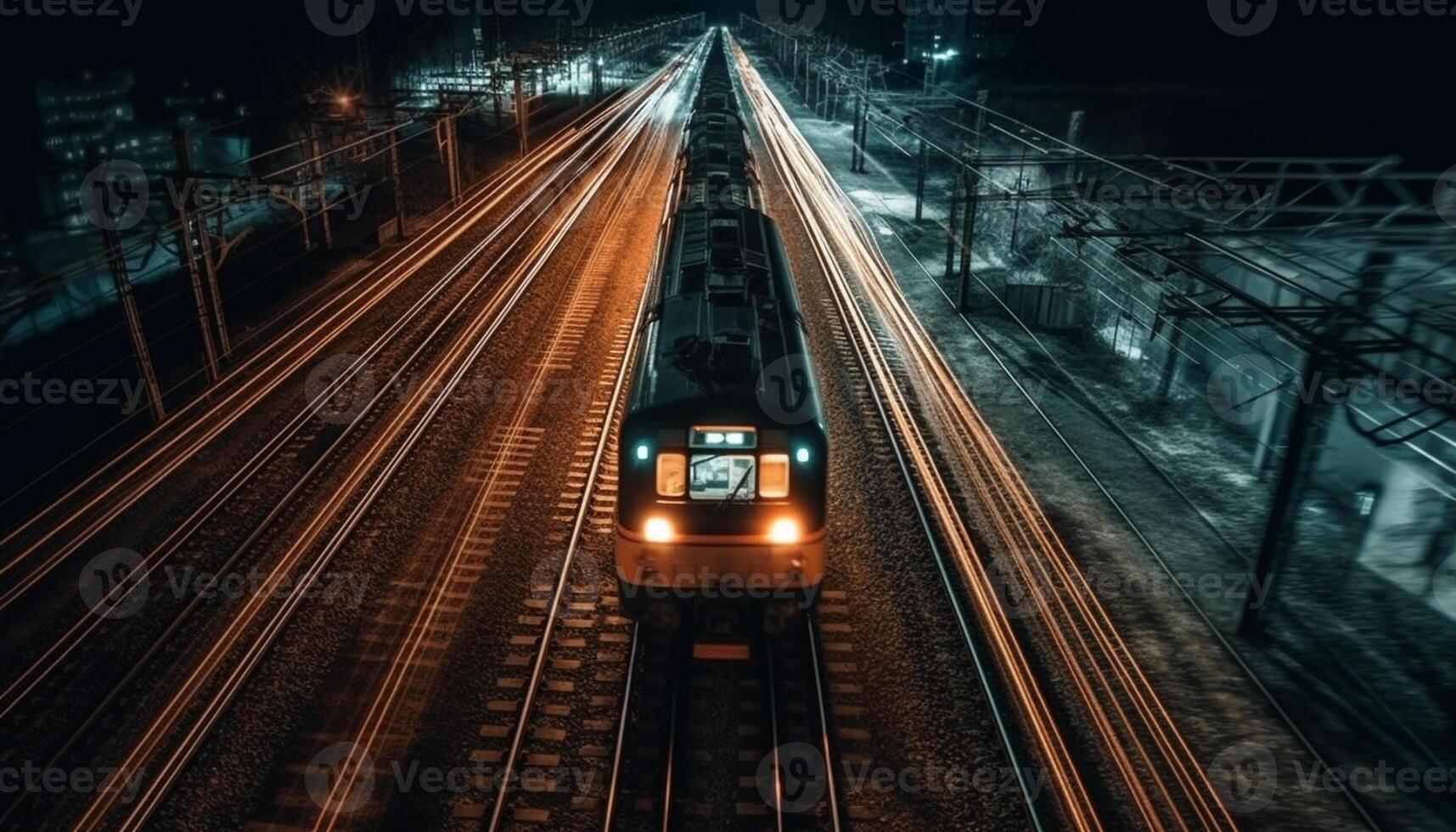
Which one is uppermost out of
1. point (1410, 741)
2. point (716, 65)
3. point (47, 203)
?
point (716, 65)

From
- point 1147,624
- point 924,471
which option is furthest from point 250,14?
point 1147,624

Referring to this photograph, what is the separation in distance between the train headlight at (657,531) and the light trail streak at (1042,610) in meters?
4.33

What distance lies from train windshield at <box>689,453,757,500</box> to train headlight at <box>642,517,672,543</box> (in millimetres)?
399

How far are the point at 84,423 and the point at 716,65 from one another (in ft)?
205

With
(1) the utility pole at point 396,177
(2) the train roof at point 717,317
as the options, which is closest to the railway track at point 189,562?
(2) the train roof at point 717,317

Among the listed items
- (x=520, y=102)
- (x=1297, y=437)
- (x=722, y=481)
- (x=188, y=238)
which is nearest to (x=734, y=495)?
(x=722, y=481)

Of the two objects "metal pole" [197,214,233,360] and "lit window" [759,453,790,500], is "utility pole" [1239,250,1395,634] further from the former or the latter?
"metal pole" [197,214,233,360]

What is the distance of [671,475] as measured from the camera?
326 inches

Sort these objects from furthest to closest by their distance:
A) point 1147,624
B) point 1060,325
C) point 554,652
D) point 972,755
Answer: point 1060,325, point 1147,624, point 554,652, point 972,755

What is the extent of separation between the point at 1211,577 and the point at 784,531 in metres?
6.80

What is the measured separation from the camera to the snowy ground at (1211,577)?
8.77 m

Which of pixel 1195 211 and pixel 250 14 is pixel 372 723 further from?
pixel 250 14

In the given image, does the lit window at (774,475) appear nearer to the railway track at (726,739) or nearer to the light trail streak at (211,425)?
the railway track at (726,739)

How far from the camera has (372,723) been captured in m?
8.62
